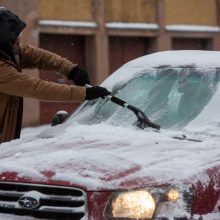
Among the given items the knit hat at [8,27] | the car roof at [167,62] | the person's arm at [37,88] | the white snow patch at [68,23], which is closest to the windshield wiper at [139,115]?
the person's arm at [37,88]

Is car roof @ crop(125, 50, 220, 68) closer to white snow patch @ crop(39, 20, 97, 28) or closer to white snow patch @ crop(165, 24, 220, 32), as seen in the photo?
white snow patch @ crop(39, 20, 97, 28)

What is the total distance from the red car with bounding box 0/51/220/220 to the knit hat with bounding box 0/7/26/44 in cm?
84

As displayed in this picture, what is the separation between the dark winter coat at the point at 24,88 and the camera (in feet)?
16.4

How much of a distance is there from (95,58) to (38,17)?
6.79ft

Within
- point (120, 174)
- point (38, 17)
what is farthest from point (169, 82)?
point (38, 17)

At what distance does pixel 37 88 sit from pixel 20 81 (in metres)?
0.16

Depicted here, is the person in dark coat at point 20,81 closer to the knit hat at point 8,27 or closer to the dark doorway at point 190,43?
the knit hat at point 8,27

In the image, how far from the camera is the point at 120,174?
3609 mm

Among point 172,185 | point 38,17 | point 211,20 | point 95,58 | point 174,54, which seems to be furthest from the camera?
point 211,20

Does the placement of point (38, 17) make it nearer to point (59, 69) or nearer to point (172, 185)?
point (59, 69)

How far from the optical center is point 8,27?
215 inches

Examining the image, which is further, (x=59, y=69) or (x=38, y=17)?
(x=38, y=17)

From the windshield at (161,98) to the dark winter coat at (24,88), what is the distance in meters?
0.34

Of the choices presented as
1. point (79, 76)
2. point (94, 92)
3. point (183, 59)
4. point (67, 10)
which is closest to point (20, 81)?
point (94, 92)
